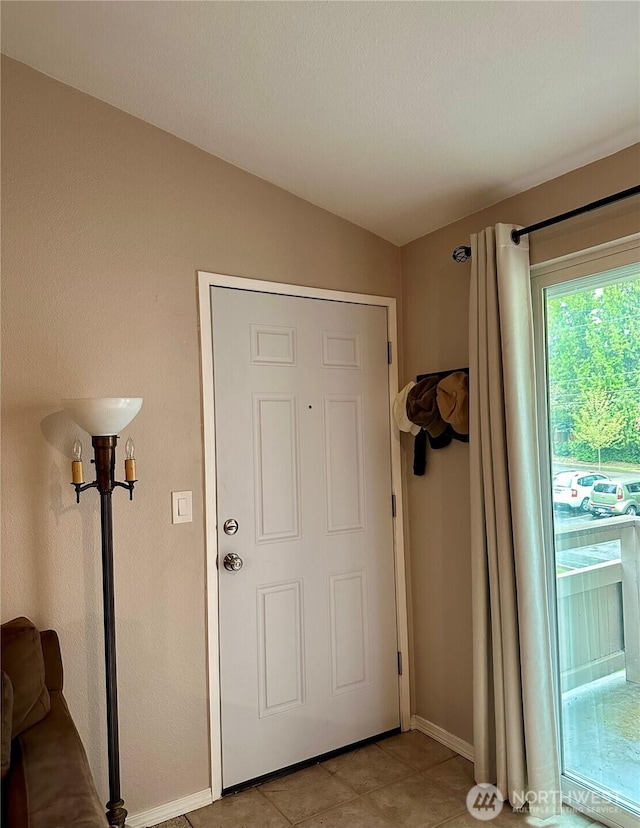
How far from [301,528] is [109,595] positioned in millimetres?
875

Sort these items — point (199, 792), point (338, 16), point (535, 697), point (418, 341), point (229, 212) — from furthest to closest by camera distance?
point (418, 341) < point (229, 212) < point (199, 792) < point (535, 697) < point (338, 16)

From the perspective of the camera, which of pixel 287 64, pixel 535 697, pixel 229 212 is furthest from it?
pixel 229 212

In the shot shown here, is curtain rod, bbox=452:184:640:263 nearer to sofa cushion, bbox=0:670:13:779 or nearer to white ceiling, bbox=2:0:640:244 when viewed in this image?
white ceiling, bbox=2:0:640:244

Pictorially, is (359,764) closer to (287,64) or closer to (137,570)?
(137,570)

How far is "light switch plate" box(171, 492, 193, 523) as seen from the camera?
7.49 ft

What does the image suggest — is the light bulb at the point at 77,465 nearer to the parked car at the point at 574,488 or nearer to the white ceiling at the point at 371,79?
the white ceiling at the point at 371,79

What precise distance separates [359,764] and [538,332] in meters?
1.95

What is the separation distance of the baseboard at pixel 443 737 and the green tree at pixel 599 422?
4.54 feet

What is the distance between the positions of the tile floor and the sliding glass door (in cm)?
24

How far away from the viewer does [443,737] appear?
2.71 metres

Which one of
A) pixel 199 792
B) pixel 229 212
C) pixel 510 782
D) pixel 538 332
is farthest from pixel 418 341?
pixel 199 792

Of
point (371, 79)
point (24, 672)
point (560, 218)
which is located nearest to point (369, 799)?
point (24, 672)

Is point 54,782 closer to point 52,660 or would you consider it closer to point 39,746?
point 39,746

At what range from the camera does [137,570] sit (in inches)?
86.7
